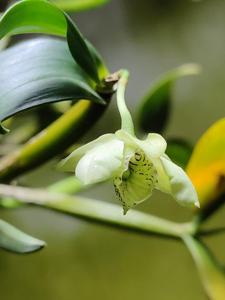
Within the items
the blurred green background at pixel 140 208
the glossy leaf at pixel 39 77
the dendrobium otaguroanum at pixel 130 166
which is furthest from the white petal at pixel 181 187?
the blurred green background at pixel 140 208

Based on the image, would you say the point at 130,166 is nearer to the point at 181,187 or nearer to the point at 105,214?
the point at 181,187

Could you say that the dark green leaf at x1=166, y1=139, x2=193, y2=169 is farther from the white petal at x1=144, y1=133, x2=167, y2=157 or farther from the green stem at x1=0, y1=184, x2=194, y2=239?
the white petal at x1=144, y1=133, x2=167, y2=157

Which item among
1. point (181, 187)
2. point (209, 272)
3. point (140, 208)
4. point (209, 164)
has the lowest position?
point (140, 208)

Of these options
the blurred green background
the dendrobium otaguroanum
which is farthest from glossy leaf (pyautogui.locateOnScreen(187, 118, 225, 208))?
the blurred green background

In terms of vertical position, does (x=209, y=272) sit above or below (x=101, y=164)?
below

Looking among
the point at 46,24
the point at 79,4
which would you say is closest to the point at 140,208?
the point at 79,4

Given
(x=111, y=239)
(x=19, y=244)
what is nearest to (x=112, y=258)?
(x=111, y=239)

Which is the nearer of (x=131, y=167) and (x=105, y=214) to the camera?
(x=131, y=167)
